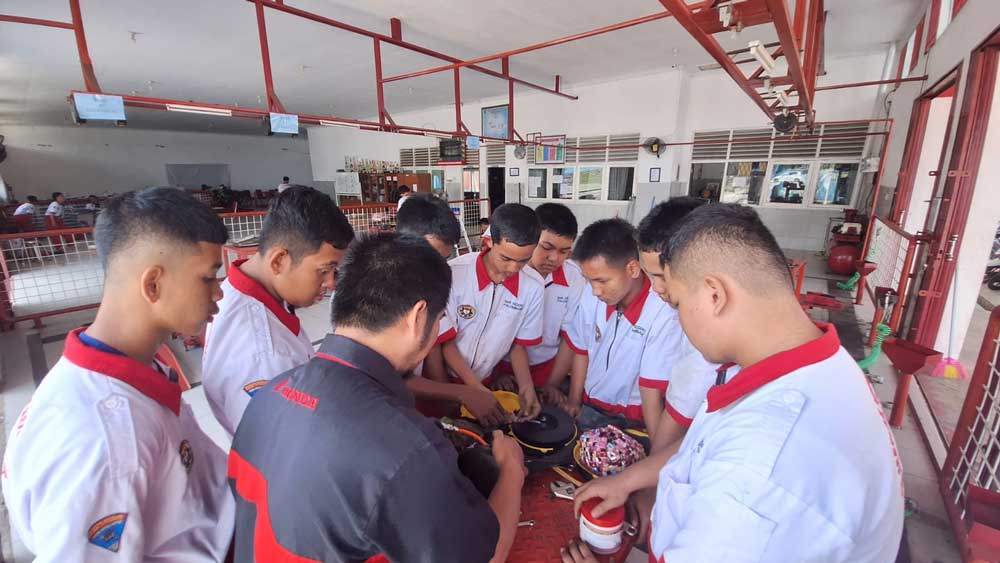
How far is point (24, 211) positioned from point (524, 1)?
38.7ft

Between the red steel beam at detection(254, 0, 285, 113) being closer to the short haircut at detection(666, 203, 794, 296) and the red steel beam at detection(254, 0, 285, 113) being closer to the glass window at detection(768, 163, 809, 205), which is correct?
the short haircut at detection(666, 203, 794, 296)

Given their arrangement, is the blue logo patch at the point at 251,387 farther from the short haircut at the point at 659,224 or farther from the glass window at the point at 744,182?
the glass window at the point at 744,182

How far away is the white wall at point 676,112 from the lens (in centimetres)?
702

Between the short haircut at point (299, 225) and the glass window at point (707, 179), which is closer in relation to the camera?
the short haircut at point (299, 225)

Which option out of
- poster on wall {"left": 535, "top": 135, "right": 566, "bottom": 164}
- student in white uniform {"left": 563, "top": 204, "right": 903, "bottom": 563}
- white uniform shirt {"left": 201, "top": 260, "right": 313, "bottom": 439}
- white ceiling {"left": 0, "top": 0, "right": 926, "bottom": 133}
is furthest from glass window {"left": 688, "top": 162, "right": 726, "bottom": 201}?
white uniform shirt {"left": 201, "top": 260, "right": 313, "bottom": 439}

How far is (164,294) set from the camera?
3.05 ft

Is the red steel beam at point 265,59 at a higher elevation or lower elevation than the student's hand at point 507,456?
higher

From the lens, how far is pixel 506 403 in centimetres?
158

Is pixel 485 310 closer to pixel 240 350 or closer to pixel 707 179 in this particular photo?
pixel 240 350

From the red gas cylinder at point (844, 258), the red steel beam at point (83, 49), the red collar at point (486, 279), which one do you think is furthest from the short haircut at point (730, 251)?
the red gas cylinder at point (844, 258)

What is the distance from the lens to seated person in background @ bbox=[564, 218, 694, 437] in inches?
59.2

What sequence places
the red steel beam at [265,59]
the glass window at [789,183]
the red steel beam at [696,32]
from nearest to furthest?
the red steel beam at [696,32] → the red steel beam at [265,59] → the glass window at [789,183]

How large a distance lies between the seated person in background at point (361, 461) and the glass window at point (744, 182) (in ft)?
28.4

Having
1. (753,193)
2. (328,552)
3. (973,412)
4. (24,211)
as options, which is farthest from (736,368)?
(24,211)
